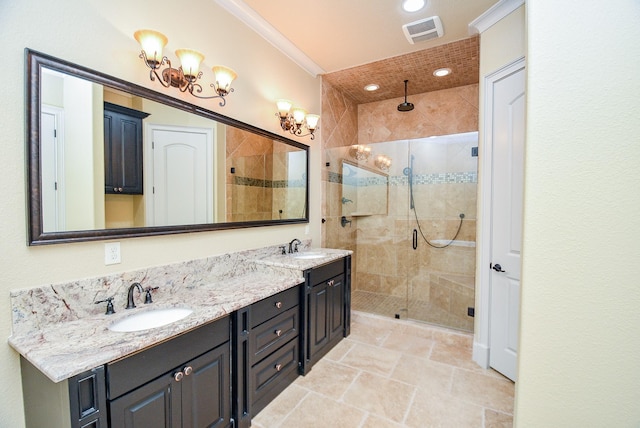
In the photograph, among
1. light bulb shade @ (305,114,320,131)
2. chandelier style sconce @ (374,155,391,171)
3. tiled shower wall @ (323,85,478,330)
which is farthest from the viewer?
chandelier style sconce @ (374,155,391,171)

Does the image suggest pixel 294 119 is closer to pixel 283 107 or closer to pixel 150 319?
pixel 283 107

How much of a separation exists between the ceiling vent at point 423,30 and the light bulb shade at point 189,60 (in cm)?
181

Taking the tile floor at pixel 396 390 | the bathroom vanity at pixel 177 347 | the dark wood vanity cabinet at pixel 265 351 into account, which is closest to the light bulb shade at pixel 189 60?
the bathroom vanity at pixel 177 347

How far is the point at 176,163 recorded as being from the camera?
1864 mm

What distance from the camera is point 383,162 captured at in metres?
3.95

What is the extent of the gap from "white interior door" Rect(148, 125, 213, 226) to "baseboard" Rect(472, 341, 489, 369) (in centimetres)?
249

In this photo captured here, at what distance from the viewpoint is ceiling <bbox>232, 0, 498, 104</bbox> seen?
7.45 ft

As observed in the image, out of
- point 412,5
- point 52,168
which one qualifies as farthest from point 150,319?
point 412,5

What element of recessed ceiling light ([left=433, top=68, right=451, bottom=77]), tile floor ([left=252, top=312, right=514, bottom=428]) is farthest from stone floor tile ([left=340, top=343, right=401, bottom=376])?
recessed ceiling light ([left=433, top=68, right=451, bottom=77])

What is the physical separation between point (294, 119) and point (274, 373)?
223 cm

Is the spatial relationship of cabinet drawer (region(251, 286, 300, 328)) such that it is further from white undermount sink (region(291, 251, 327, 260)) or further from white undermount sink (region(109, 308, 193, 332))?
white undermount sink (region(291, 251, 327, 260))

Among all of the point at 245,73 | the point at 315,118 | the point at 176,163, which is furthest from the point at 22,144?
the point at 315,118

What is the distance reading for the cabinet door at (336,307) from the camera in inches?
106

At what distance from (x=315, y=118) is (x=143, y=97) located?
5.51 feet
